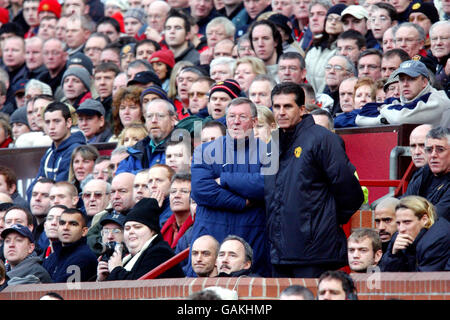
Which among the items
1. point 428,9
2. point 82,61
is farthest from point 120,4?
point 428,9

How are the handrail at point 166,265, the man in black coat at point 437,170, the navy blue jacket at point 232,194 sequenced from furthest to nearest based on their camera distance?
the man in black coat at point 437,170
the handrail at point 166,265
the navy blue jacket at point 232,194

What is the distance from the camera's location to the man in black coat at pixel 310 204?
9.09 m

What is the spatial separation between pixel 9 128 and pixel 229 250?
313 inches

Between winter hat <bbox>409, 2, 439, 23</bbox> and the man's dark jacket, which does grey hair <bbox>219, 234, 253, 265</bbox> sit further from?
winter hat <bbox>409, 2, 439, 23</bbox>

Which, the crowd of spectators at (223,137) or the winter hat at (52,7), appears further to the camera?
the winter hat at (52,7)

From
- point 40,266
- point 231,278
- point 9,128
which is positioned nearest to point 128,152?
point 40,266

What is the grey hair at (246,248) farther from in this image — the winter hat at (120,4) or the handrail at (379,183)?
the winter hat at (120,4)

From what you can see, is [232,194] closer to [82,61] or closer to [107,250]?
[107,250]

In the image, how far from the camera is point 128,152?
13203 millimetres

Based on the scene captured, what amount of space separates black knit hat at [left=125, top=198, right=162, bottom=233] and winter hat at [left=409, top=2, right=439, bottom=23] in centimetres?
527

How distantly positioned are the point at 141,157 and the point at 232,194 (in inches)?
136

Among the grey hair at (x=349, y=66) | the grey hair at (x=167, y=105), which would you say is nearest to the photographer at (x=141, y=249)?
the grey hair at (x=167, y=105)

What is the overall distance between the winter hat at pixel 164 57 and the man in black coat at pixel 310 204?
6.60 meters
